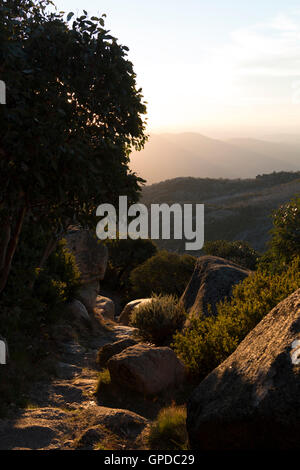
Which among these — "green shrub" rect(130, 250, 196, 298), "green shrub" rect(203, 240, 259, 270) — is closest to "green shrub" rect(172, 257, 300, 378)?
"green shrub" rect(130, 250, 196, 298)

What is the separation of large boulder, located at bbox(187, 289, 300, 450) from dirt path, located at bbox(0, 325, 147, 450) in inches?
47.0

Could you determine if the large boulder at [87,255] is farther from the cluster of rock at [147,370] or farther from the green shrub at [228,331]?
the green shrub at [228,331]

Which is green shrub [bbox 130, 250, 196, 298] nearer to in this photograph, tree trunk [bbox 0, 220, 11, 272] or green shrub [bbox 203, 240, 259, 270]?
green shrub [bbox 203, 240, 259, 270]

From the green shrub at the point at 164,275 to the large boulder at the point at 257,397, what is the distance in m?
14.7

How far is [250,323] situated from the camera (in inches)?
323

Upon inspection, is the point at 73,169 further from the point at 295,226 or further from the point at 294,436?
the point at 295,226

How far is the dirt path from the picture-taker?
588 cm

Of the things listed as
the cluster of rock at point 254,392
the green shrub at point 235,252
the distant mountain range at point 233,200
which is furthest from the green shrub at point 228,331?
the distant mountain range at point 233,200

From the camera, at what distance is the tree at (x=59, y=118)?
609 cm

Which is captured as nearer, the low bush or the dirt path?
the dirt path

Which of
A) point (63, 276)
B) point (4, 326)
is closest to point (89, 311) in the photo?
point (63, 276)

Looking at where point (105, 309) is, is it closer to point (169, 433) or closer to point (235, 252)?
point (235, 252)

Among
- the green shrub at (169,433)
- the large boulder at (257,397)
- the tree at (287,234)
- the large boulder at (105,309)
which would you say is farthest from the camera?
the large boulder at (105,309)

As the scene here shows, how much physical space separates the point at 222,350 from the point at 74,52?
572 cm
